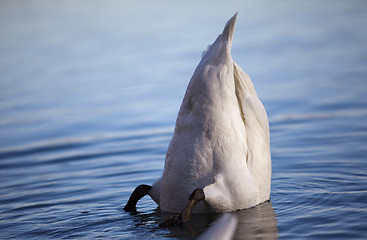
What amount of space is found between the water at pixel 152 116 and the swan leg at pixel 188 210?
0.09 metres

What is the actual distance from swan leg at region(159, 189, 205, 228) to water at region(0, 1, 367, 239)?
9cm

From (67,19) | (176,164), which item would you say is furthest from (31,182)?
(67,19)

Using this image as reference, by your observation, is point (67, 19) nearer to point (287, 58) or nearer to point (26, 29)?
point (26, 29)

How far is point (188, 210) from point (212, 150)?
1.83 feet

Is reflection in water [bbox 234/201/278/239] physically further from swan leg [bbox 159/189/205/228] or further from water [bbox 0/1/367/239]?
swan leg [bbox 159/189/205/228]

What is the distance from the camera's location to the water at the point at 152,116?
227 inches

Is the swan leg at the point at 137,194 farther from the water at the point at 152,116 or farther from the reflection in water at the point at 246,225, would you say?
the reflection in water at the point at 246,225

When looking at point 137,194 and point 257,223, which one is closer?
point 257,223

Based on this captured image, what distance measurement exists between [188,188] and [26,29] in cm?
1957

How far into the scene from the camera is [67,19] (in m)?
26.6

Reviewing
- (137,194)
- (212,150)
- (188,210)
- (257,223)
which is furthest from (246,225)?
(137,194)

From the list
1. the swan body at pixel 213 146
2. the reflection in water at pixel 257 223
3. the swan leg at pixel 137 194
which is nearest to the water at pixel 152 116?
the reflection in water at pixel 257 223

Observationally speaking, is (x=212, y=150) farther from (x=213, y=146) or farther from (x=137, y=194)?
(x=137, y=194)

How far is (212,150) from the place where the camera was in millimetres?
5348
